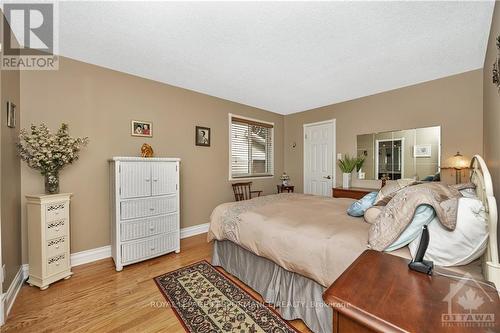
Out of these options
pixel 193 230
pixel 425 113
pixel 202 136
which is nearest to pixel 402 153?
pixel 425 113

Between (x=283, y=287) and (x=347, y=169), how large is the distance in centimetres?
288

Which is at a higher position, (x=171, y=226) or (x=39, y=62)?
(x=39, y=62)

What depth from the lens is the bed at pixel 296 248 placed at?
1.39 metres

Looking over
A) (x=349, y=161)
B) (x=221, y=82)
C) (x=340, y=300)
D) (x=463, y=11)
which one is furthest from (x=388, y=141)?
(x=340, y=300)

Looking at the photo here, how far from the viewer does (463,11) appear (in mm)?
1755

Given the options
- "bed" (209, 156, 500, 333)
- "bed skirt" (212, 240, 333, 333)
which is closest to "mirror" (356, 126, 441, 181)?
"bed" (209, 156, 500, 333)

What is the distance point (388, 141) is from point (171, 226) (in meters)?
3.75

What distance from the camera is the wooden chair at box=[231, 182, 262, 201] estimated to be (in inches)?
166

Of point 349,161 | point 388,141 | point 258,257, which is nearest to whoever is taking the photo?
point 258,257

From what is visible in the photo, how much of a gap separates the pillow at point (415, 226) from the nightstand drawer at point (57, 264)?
9.80ft

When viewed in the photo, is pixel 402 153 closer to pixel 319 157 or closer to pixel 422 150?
pixel 422 150

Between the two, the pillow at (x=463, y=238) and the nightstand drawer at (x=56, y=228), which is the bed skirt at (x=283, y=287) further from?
the nightstand drawer at (x=56, y=228)

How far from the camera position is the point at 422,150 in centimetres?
329

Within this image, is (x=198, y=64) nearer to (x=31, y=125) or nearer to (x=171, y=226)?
(x=31, y=125)
